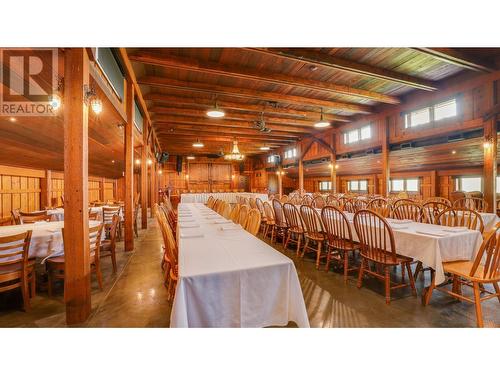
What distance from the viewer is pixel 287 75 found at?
16.0 feet

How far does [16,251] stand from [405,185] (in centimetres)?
1177

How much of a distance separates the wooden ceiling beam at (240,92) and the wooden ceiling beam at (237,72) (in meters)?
0.91

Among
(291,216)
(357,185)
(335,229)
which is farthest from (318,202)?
(357,185)

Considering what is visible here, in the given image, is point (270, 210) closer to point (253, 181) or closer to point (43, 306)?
point (43, 306)

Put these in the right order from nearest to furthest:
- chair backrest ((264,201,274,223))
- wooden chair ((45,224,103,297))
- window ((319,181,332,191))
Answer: wooden chair ((45,224,103,297))
chair backrest ((264,201,274,223))
window ((319,181,332,191))

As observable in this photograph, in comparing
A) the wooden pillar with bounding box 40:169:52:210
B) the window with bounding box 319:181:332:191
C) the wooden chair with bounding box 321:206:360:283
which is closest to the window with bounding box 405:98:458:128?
the wooden chair with bounding box 321:206:360:283

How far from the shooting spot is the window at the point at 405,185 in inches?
353

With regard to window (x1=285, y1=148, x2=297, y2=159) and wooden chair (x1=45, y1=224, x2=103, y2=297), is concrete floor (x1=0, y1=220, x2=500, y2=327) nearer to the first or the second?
wooden chair (x1=45, y1=224, x2=103, y2=297)

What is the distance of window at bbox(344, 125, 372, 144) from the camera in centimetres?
807

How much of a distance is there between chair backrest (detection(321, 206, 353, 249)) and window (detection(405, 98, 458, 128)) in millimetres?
5004

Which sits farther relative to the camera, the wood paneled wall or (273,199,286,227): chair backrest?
the wood paneled wall

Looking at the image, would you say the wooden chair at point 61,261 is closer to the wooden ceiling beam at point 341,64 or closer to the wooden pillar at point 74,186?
the wooden pillar at point 74,186

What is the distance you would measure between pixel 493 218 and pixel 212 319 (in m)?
5.06
